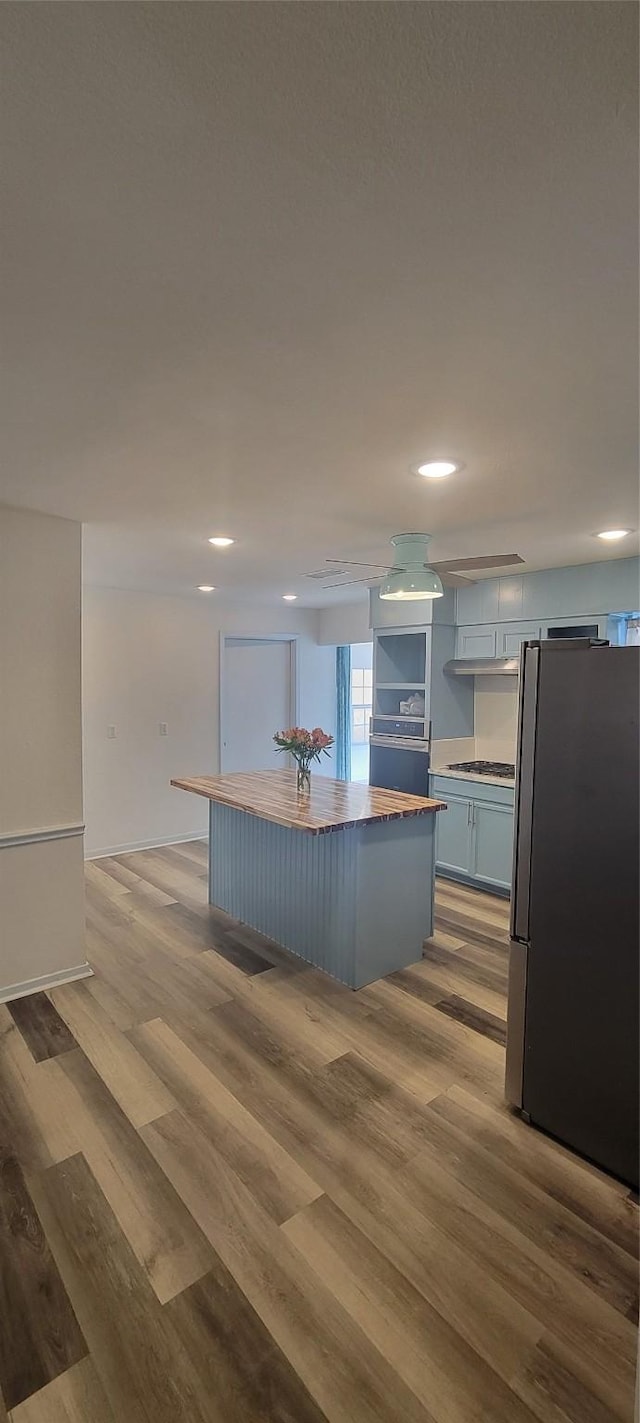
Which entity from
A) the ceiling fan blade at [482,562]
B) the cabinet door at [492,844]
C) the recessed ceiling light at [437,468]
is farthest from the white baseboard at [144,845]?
the recessed ceiling light at [437,468]

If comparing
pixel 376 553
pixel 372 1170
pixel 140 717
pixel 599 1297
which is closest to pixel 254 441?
pixel 376 553

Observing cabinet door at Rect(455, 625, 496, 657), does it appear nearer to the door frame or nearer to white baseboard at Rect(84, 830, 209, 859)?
the door frame

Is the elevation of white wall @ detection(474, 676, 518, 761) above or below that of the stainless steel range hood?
below

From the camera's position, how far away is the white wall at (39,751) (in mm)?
2908

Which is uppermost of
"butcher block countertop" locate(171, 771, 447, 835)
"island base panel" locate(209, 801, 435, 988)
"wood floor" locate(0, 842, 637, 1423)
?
"butcher block countertop" locate(171, 771, 447, 835)

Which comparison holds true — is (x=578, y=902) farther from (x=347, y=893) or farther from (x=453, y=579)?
(x=453, y=579)

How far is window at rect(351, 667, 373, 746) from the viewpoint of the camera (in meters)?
7.45

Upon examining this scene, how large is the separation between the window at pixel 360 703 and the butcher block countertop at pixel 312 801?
10.9ft

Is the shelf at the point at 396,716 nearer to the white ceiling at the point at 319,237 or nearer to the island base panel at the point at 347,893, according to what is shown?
the island base panel at the point at 347,893

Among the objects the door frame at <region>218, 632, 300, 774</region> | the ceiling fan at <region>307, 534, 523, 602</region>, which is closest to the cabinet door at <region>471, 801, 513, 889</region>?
the ceiling fan at <region>307, 534, 523, 602</region>

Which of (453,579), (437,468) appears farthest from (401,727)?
(437,468)

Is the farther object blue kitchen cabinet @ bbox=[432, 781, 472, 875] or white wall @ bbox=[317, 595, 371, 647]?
white wall @ bbox=[317, 595, 371, 647]

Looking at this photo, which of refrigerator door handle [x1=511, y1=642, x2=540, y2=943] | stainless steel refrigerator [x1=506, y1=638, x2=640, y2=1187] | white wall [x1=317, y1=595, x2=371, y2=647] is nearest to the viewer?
stainless steel refrigerator [x1=506, y1=638, x2=640, y2=1187]

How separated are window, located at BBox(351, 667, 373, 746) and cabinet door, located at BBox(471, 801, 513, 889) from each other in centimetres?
317
